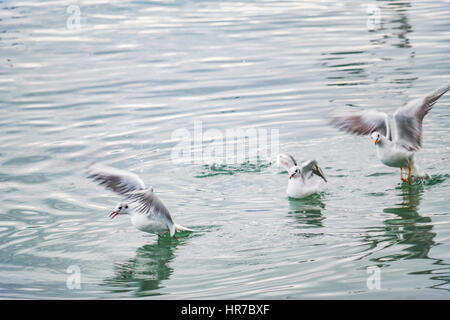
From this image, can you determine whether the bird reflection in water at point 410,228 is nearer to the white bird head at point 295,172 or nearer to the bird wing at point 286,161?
the white bird head at point 295,172

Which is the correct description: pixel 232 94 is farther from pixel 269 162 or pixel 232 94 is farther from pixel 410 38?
pixel 410 38

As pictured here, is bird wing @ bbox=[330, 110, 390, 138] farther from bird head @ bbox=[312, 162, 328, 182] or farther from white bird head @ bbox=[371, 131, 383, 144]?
bird head @ bbox=[312, 162, 328, 182]

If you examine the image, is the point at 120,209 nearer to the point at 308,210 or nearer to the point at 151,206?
the point at 151,206

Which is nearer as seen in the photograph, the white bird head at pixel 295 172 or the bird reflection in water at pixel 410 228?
the bird reflection in water at pixel 410 228

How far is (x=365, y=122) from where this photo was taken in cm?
1104

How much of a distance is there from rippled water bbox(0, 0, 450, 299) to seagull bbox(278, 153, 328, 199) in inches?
5.7

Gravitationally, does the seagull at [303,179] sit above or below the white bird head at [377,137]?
below

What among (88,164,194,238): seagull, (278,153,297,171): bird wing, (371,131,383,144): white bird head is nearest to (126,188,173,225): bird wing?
(88,164,194,238): seagull

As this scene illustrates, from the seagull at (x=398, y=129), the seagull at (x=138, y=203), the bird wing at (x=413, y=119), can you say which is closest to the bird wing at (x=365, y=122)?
the seagull at (x=398, y=129)

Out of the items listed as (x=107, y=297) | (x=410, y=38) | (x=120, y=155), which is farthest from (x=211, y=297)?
(x=410, y=38)

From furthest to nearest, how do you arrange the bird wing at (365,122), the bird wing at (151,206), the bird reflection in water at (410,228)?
the bird wing at (365,122), the bird wing at (151,206), the bird reflection in water at (410,228)

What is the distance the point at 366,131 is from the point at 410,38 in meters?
9.52

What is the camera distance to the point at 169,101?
15648mm

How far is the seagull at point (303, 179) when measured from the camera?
1037cm
